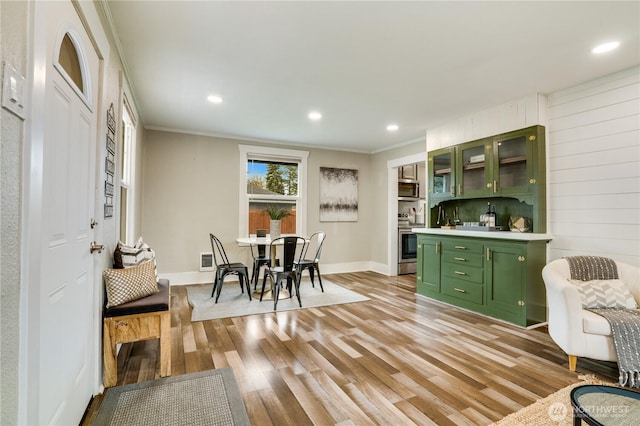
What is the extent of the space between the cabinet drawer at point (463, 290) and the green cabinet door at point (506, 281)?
0.12m

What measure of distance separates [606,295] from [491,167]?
1.81m

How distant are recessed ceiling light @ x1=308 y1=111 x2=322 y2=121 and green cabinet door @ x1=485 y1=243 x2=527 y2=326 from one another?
2682 mm

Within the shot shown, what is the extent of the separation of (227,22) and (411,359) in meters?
2.93

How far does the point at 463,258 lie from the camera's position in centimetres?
398

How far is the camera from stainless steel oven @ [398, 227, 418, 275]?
6.18 meters

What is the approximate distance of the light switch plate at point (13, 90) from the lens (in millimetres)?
921

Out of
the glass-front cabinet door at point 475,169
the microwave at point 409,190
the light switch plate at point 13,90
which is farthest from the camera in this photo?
the microwave at point 409,190

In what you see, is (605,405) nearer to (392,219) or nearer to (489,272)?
(489,272)

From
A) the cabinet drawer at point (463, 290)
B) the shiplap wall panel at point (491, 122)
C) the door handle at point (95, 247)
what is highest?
the shiplap wall panel at point (491, 122)

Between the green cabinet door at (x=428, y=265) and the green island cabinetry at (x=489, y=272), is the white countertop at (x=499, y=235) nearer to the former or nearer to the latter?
the green island cabinetry at (x=489, y=272)

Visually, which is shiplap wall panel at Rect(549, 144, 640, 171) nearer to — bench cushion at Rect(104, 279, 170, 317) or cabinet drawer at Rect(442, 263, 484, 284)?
cabinet drawer at Rect(442, 263, 484, 284)

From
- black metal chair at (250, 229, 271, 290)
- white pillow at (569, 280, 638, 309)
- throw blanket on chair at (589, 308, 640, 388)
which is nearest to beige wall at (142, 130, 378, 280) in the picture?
black metal chair at (250, 229, 271, 290)

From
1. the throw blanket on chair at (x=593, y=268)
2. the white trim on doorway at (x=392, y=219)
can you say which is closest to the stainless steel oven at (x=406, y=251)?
the white trim on doorway at (x=392, y=219)

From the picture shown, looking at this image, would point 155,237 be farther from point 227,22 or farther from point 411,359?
point 411,359
